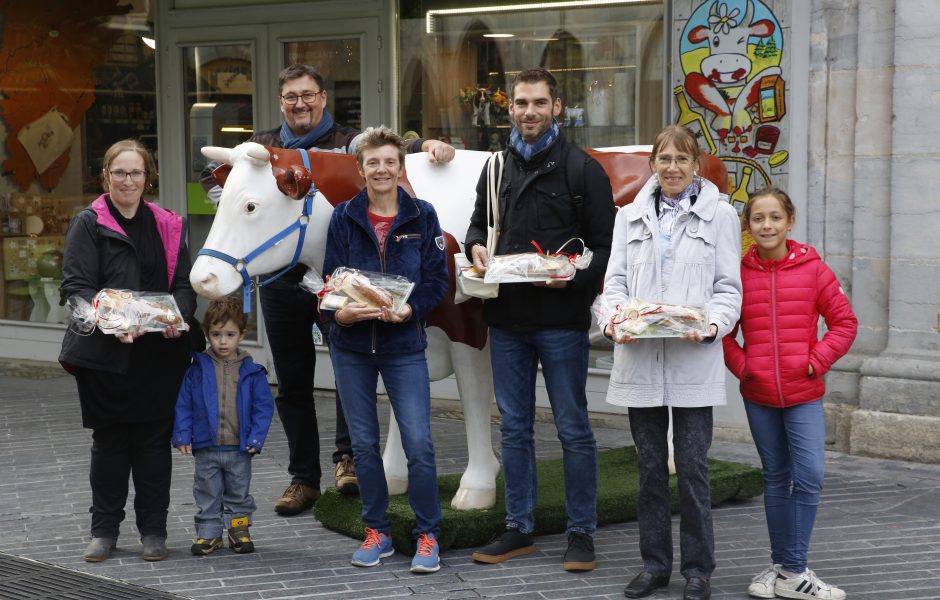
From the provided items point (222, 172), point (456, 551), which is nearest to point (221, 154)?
point (222, 172)

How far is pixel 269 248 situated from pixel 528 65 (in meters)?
4.01

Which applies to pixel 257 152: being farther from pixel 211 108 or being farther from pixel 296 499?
pixel 211 108

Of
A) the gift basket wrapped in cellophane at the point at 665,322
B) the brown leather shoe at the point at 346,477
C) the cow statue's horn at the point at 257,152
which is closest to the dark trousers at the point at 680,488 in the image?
the gift basket wrapped in cellophane at the point at 665,322

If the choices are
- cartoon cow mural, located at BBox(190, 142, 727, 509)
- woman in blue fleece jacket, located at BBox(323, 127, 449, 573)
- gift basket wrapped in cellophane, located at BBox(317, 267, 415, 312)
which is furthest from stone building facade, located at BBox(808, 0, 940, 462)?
gift basket wrapped in cellophane, located at BBox(317, 267, 415, 312)

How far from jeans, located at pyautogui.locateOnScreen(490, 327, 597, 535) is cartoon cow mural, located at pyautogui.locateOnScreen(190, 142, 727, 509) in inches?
13.7

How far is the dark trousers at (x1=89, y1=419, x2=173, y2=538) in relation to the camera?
583 cm

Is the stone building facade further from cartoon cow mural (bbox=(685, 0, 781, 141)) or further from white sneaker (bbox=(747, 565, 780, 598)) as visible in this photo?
white sneaker (bbox=(747, 565, 780, 598))

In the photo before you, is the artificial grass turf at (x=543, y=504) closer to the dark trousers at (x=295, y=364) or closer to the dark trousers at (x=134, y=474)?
the dark trousers at (x=295, y=364)

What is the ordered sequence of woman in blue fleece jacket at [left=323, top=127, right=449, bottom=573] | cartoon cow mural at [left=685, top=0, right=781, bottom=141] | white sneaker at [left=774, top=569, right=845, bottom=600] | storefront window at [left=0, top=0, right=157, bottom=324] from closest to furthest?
white sneaker at [left=774, top=569, right=845, bottom=600]
woman in blue fleece jacket at [left=323, top=127, right=449, bottom=573]
cartoon cow mural at [left=685, top=0, right=781, bottom=141]
storefront window at [left=0, top=0, right=157, bottom=324]

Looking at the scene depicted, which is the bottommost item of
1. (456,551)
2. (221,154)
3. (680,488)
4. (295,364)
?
(456,551)

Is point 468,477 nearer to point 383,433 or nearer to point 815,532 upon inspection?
point 815,532

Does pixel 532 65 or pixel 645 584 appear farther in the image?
pixel 532 65

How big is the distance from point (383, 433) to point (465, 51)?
2.88 metres

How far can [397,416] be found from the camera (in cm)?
564
